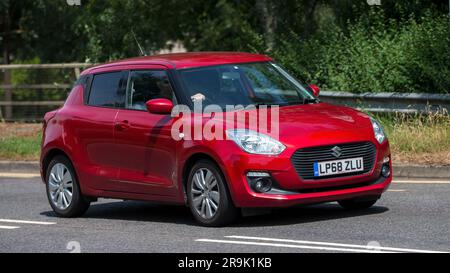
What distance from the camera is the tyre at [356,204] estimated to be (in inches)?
494

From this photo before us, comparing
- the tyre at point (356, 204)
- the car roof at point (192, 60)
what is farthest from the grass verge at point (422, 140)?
the car roof at point (192, 60)

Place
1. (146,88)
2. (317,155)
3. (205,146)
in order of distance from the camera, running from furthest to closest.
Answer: (146,88) → (205,146) → (317,155)

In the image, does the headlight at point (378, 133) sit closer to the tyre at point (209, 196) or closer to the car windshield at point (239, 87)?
the car windshield at point (239, 87)

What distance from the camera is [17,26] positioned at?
4006cm

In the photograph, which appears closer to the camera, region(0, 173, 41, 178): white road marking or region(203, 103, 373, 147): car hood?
region(203, 103, 373, 147): car hood

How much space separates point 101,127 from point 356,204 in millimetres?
2801

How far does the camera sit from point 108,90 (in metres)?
13.4

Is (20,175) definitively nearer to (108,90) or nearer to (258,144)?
(108,90)

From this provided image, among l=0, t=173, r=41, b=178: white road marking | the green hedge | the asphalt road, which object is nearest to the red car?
the asphalt road

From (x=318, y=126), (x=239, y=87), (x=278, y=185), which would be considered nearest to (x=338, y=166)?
(x=318, y=126)

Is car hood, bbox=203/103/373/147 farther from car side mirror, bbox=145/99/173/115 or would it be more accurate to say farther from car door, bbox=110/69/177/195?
car door, bbox=110/69/177/195

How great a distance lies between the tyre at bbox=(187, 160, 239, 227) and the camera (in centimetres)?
1149

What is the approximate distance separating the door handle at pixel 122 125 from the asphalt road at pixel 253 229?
1.00 m
